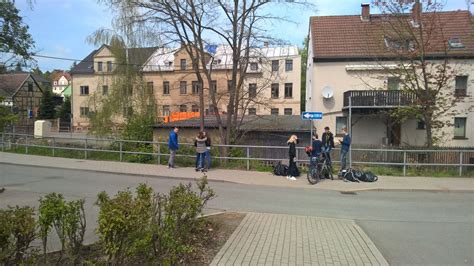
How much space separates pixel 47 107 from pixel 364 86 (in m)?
→ 53.9

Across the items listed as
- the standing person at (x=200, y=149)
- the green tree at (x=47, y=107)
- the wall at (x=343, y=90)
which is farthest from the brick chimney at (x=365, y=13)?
the green tree at (x=47, y=107)

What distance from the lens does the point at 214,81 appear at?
20.2m

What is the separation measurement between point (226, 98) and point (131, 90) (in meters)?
11.5

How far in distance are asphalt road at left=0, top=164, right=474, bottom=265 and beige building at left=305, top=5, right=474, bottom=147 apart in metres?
16.7

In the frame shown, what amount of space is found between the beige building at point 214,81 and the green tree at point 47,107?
7864 mm

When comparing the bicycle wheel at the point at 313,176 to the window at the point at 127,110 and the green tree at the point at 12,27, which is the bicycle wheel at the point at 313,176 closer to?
the green tree at the point at 12,27

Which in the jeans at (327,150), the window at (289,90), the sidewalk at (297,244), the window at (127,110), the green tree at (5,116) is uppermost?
the window at (289,90)

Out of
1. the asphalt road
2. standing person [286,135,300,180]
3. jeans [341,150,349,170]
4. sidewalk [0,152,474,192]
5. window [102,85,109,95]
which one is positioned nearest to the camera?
the asphalt road

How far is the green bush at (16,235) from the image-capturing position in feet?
11.1

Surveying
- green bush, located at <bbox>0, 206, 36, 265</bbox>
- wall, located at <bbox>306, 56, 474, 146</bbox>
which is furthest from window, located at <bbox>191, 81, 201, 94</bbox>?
green bush, located at <bbox>0, 206, 36, 265</bbox>

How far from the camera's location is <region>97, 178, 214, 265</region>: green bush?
3652 mm

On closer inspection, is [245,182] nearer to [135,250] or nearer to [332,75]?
[135,250]

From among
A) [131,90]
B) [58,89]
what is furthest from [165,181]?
[58,89]

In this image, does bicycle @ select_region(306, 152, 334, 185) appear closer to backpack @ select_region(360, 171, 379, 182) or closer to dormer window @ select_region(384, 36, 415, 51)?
backpack @ select_region(360, 171, 379, 182)
